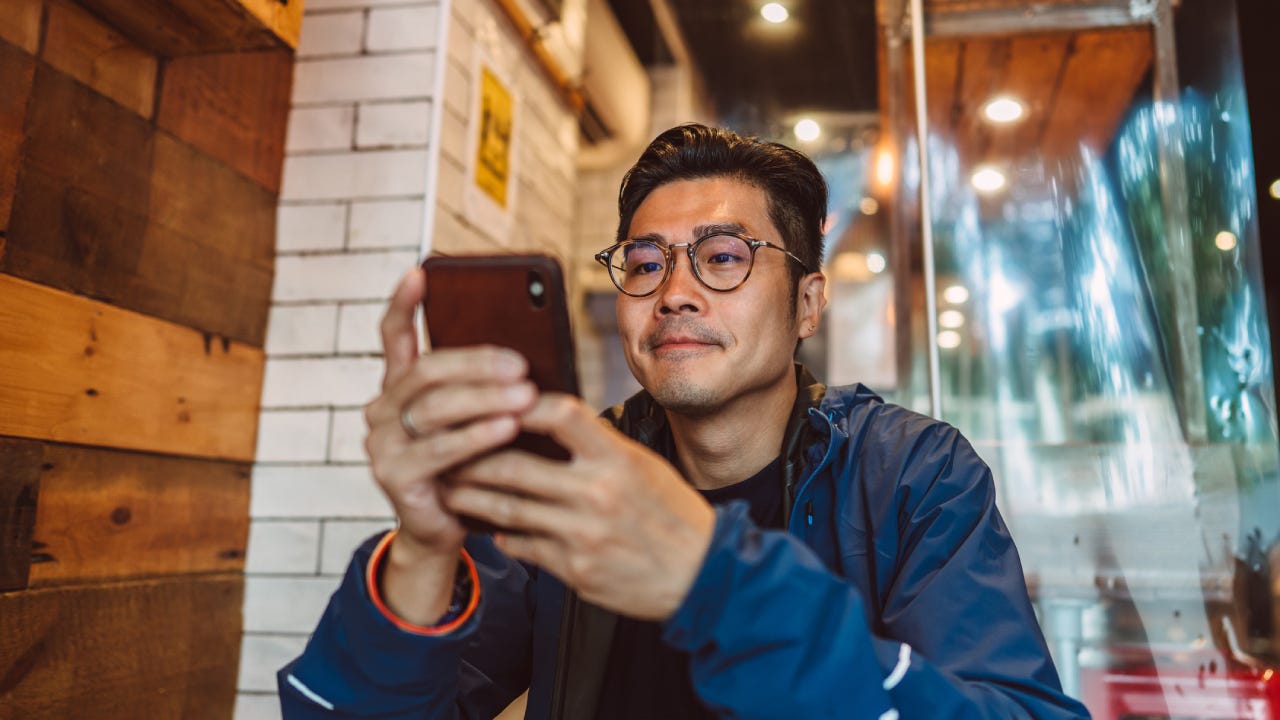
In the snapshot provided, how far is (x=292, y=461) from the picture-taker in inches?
77.5

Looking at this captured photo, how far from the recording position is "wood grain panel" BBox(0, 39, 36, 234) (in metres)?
1.31

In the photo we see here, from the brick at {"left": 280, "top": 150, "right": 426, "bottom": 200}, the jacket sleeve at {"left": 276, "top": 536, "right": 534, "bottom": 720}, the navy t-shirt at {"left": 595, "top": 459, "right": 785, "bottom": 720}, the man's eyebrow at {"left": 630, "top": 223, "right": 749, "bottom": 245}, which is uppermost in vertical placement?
the brick at {"left": 280, "top": 150, "right": 426, "bottom": 200}

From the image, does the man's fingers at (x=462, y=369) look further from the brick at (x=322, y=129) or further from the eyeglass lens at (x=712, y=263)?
the brick at (x=322, y=129)

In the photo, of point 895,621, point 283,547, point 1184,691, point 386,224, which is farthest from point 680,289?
point 1184,691

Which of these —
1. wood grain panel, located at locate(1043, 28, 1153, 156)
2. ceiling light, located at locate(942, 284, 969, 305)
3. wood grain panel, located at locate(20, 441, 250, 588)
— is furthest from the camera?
ceiling light, located at locate(942, 284, 969, 305)

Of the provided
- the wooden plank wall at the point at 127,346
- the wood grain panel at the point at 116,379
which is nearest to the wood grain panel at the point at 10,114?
the wooden plank wall at the point at 127,346

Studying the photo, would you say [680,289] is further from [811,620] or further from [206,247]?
[206,247]

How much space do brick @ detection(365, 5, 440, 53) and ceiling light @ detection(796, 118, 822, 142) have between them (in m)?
2.90

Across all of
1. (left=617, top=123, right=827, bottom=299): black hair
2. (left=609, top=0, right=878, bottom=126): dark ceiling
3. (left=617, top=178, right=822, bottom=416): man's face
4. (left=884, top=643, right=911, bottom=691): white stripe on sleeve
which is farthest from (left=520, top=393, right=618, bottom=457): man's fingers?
(left=609, top=0, right=878, bottom=126): dark ceiling

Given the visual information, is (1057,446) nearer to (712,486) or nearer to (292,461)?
(712,486)

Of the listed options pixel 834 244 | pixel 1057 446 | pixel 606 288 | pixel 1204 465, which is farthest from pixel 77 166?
pixel 834 244

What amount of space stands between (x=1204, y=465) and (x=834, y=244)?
3.42 meters

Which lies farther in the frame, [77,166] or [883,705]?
[77,166]

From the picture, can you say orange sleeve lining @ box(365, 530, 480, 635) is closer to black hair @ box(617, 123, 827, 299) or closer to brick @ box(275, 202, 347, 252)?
black hair @ box(617, 123, 827, 299)
